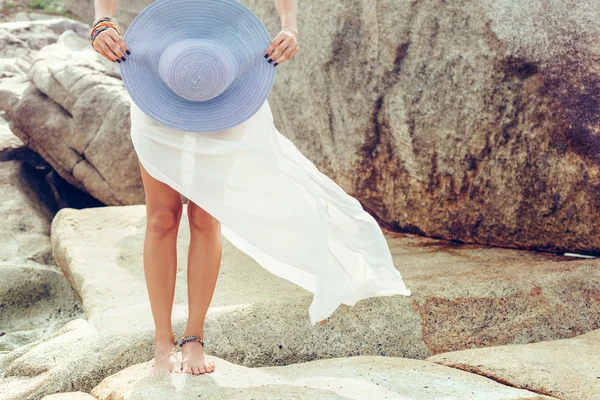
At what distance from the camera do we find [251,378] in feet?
10.0

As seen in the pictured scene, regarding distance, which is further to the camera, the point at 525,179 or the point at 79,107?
the point at 79,107

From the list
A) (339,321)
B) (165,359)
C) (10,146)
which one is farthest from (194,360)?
(10,146)

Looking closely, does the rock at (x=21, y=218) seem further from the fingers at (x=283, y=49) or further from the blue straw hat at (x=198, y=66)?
the fingers at (x=283, y=49)

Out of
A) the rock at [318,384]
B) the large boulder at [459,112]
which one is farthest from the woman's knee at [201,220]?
the large boulder at [459,112]

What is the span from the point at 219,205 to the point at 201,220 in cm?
15

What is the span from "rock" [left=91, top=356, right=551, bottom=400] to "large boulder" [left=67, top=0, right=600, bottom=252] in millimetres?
1778

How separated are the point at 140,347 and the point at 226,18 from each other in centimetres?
157

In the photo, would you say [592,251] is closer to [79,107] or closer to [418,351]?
[418,351]

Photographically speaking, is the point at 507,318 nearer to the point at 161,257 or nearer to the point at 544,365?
the point at 544,365

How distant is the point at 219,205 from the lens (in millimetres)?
3020

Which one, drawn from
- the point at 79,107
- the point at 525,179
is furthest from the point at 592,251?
the point at 79,107

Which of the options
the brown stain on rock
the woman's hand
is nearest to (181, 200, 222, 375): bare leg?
the woman's hand

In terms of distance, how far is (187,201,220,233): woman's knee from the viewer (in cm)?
312

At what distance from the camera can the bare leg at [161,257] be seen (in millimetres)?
3043
